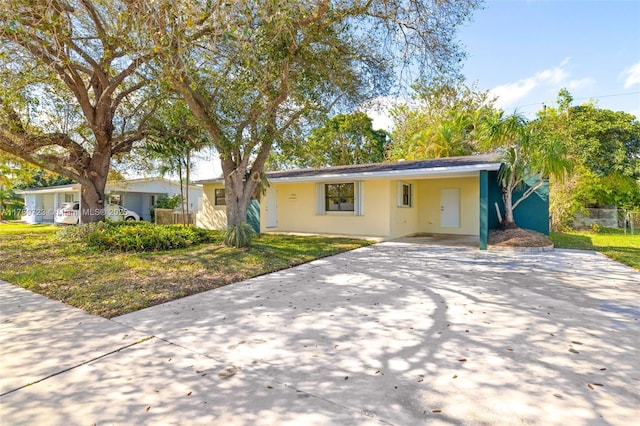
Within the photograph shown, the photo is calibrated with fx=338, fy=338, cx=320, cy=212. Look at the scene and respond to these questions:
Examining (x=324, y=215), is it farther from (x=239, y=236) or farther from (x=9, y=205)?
(x=9, y=205)

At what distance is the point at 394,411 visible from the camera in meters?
2.22

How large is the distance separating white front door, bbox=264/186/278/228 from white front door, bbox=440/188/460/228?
710 cm

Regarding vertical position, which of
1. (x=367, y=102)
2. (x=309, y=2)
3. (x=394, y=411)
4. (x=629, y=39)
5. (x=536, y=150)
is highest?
(x=629, y=39)

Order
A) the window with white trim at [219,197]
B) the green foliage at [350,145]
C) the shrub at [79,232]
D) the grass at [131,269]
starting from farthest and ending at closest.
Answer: the green foliage at [350,145] → the window with white trim at [219,197] → the shrub at [79,232] → the grass at [131,269]

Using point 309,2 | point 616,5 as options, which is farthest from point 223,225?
point 616,5

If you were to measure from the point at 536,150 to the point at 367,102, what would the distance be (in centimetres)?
484

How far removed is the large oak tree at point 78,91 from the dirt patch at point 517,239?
10007 mm

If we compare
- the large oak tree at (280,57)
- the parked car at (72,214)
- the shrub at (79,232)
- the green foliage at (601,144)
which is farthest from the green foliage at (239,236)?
the green foliage at (601,144)

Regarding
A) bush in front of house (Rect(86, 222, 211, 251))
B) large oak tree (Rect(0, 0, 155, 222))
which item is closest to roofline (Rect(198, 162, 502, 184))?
bush in front of house (Rect(86, 222, 211, 251))

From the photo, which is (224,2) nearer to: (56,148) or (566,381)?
(566,381)

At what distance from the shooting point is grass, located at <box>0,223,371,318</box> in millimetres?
4914

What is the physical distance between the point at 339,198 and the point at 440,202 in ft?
13.9

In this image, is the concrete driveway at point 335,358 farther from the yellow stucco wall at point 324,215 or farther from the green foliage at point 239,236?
the yellow stucco wall at point 324,215

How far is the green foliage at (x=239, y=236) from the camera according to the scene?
29.2 ft
